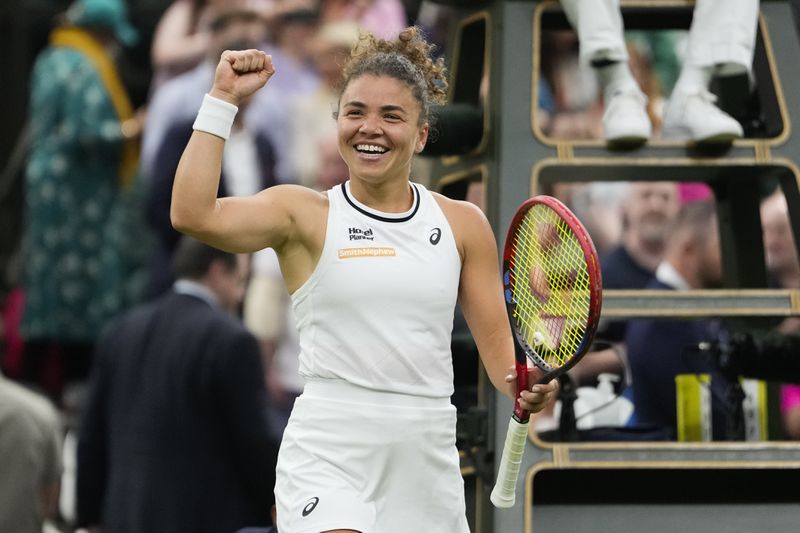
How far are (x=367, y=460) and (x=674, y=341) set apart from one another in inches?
101

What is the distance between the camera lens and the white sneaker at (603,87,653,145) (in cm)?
575

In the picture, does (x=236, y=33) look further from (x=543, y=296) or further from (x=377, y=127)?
(x=543, y=296)

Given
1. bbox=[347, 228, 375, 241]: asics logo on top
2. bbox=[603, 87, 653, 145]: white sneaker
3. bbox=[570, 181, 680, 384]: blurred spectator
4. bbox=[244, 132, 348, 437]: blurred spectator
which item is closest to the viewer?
bbox=[347, 228, 375, 241]: asics logo on top

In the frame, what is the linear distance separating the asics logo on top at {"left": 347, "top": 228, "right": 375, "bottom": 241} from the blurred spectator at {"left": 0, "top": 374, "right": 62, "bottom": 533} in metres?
2.52

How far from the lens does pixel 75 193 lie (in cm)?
995

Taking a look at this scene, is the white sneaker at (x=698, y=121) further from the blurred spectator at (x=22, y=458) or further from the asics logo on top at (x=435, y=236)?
the blurred spectator at (x=22, y=458)

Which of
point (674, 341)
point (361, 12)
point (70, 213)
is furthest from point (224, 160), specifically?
point (674, 341)

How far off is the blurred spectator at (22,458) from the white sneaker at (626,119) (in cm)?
246

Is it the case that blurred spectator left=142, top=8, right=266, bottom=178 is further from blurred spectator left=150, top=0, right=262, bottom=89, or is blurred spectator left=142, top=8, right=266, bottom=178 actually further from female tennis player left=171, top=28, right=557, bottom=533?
female tennis player left=171, top=28, right=557, bottom=533

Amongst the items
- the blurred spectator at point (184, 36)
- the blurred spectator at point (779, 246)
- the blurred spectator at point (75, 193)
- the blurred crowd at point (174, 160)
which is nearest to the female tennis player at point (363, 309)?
the blurred crowd at point (174, 160)

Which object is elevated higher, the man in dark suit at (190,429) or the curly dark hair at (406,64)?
the curly dark hair at (406,64)

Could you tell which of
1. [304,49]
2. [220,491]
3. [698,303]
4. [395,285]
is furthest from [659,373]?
[304,49]

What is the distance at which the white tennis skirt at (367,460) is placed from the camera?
4473mm

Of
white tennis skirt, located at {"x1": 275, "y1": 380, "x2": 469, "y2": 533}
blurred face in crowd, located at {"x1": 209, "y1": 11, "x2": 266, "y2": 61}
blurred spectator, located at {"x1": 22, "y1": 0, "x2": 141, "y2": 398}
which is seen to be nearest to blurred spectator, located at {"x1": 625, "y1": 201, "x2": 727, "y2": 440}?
white tennis skirt, located at {"x1": 275, "y1": 380, "x2": 469, "y2": 533}
